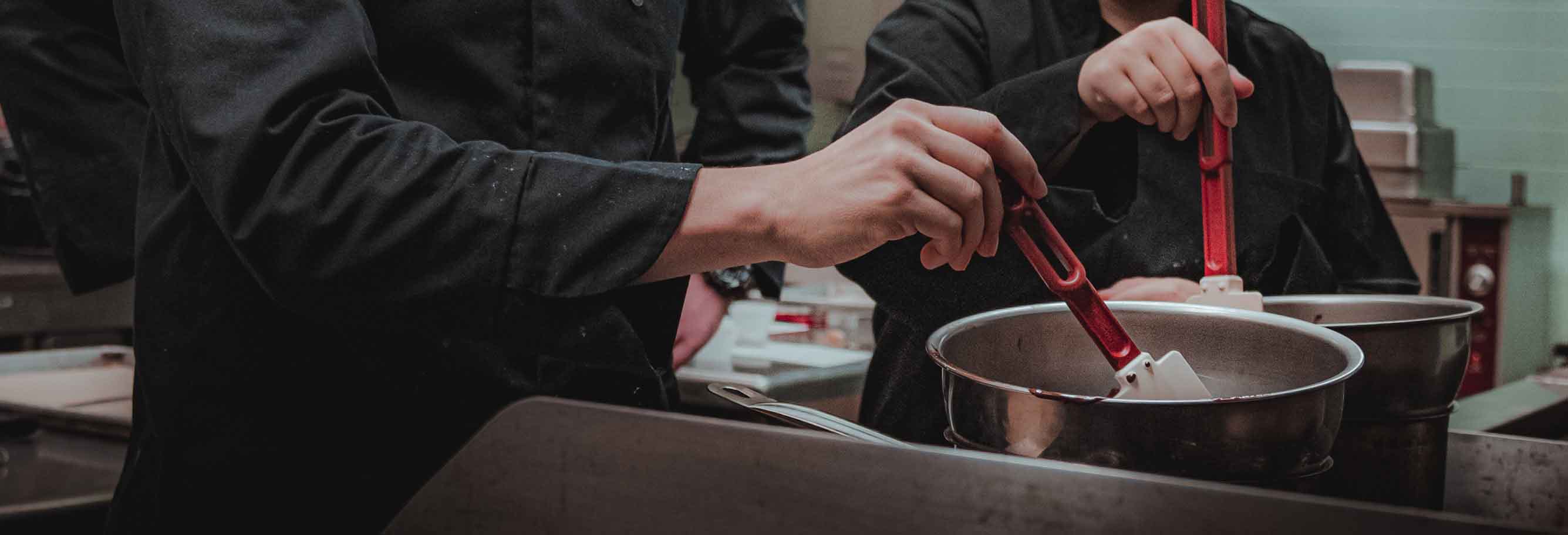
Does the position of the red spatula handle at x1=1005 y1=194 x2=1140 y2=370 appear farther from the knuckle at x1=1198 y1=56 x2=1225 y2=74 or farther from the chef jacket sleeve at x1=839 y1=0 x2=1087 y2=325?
the chef jacket sleeve at x1=839 y1=0 x2=1087 y2=325

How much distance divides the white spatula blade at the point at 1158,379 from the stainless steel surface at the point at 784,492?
17cm

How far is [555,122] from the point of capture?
0.96m

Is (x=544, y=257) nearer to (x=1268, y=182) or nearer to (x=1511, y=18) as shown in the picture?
(x=1268, y=182)

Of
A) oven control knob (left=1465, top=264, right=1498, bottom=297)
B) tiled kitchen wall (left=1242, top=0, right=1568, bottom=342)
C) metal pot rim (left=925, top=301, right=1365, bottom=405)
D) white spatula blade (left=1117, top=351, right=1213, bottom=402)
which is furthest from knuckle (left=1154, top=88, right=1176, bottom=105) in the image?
tiled kitchen wall (left=1242, top=0, right=1568, bottom=342)

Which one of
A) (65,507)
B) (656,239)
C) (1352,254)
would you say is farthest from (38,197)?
(1352,254)

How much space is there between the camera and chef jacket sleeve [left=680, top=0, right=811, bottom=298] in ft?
4.32

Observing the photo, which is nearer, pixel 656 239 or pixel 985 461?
pixel 985 461

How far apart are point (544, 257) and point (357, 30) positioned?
20cm

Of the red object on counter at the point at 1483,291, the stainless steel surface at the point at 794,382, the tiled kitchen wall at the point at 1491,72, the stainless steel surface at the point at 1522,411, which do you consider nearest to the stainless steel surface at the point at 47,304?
the stainless steel surface at the point at 794,382

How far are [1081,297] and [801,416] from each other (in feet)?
0.59

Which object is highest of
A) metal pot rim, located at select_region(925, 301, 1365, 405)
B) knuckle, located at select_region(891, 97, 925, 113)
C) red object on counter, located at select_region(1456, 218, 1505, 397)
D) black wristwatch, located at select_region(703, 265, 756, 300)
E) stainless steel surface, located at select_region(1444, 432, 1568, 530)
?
knuckle, located at select_region(891, 97, 925, 113)

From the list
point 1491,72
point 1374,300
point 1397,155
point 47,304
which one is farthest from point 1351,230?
point 1491,72

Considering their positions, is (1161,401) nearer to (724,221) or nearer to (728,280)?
(724,221)

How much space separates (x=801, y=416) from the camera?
60 cm
